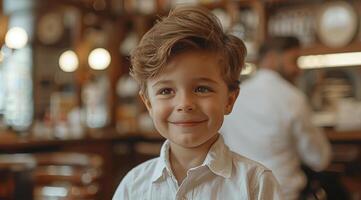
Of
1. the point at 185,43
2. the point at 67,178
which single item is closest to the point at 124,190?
the point at 185,43

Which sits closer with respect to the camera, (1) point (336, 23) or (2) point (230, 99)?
(2) point (230, 99)

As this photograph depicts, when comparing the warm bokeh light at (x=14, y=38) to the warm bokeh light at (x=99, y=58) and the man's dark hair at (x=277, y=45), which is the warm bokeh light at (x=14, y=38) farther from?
the man's dark hair at (x=277, y=45)

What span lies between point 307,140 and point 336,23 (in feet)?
8.27

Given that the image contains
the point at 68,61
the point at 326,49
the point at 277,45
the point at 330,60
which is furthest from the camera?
the point at 68,61

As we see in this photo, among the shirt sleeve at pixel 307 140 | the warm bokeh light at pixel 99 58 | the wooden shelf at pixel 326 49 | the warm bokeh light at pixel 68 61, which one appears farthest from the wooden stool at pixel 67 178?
the warm bokeh light at pixel 68 61

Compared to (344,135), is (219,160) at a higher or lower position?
higher

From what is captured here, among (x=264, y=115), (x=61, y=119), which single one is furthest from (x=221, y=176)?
(x=61, y=119)

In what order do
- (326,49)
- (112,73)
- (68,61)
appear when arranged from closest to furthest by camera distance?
(326,49) → (112,73) → (68,61)

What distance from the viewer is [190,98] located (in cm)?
94

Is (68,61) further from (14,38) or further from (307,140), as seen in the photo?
(307,140)

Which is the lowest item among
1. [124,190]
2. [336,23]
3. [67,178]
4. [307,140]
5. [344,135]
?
[344,135]

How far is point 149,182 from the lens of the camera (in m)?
1.04

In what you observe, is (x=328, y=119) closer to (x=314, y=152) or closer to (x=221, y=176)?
(x=314, y=152)

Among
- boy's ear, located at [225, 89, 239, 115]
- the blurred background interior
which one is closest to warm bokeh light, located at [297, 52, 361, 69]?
the blurred background interior
